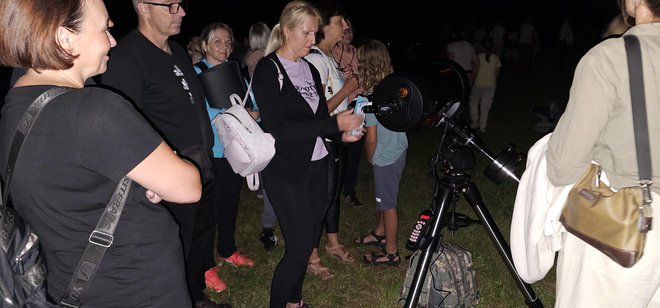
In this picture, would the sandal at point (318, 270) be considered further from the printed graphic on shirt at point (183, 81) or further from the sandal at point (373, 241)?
the printed graphic on shirt at point (183, 81)

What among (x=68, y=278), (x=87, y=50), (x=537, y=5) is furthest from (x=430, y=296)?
(x=537, y=5)

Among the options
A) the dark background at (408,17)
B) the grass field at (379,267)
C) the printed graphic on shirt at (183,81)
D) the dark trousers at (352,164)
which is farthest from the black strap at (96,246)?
the dark background at (408,17)

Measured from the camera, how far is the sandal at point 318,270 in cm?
367

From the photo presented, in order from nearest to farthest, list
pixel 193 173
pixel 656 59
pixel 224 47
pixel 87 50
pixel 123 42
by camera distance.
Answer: pixel 87 50 → pixel 193 173 → pixel 656 59 → pixel 123 42 → pixel 224 47

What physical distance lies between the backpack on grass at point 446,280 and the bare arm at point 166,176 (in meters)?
1.72

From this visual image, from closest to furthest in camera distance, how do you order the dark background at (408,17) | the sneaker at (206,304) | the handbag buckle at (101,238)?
the handbag buckle at (101,238) → the sneaker at (206,304) → the dark background at (408,17)

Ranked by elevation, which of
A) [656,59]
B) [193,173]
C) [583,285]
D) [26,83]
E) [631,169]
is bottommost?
[583,285]

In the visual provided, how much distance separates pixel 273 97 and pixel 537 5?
28.2 metres

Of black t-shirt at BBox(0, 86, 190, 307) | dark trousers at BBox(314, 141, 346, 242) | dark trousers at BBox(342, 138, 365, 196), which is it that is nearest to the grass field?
dark trousers at BBox(342, 138, 365, 196)

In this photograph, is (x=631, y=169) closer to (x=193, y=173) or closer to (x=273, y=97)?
(x=193, y=173)

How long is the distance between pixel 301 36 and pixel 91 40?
4.73ft

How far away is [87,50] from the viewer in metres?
1.39

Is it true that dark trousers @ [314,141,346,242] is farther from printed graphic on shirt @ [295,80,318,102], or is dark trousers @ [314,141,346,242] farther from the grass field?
the grass field

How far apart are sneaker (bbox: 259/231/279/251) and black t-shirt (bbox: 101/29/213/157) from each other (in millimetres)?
1651
